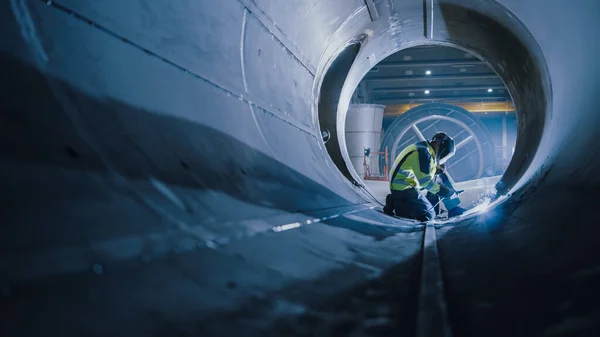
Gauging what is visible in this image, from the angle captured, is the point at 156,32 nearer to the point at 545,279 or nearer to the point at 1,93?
the point at 1,93

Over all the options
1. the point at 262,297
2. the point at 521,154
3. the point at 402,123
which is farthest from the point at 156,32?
the point at 402,123

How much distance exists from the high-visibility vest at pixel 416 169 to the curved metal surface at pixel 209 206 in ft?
7.12

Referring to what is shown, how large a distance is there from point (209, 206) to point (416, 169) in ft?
12.6

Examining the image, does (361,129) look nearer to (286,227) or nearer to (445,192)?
(445,192)

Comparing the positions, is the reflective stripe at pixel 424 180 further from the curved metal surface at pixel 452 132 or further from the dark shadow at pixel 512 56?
the curved metal surface at pixel 452 132

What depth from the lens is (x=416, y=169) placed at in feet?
17.3

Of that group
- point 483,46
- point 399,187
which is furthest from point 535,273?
point 399,187

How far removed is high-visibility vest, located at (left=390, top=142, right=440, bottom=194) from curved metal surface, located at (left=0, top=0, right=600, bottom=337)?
2.17m

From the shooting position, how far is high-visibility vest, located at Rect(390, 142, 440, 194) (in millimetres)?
5211

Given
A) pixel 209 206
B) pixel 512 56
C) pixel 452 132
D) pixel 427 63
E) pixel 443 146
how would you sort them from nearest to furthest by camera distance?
pixel 209 206
pixel 512 56
pixel 443 146
pixel 427 63
pixel 452 132

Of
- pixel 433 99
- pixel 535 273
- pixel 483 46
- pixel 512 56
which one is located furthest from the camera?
pixel 433 99

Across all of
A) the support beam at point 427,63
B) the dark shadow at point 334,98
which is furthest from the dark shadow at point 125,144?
the support beam at point 427,63

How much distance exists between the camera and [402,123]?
38.9ft

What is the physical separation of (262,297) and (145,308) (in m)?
0.39
